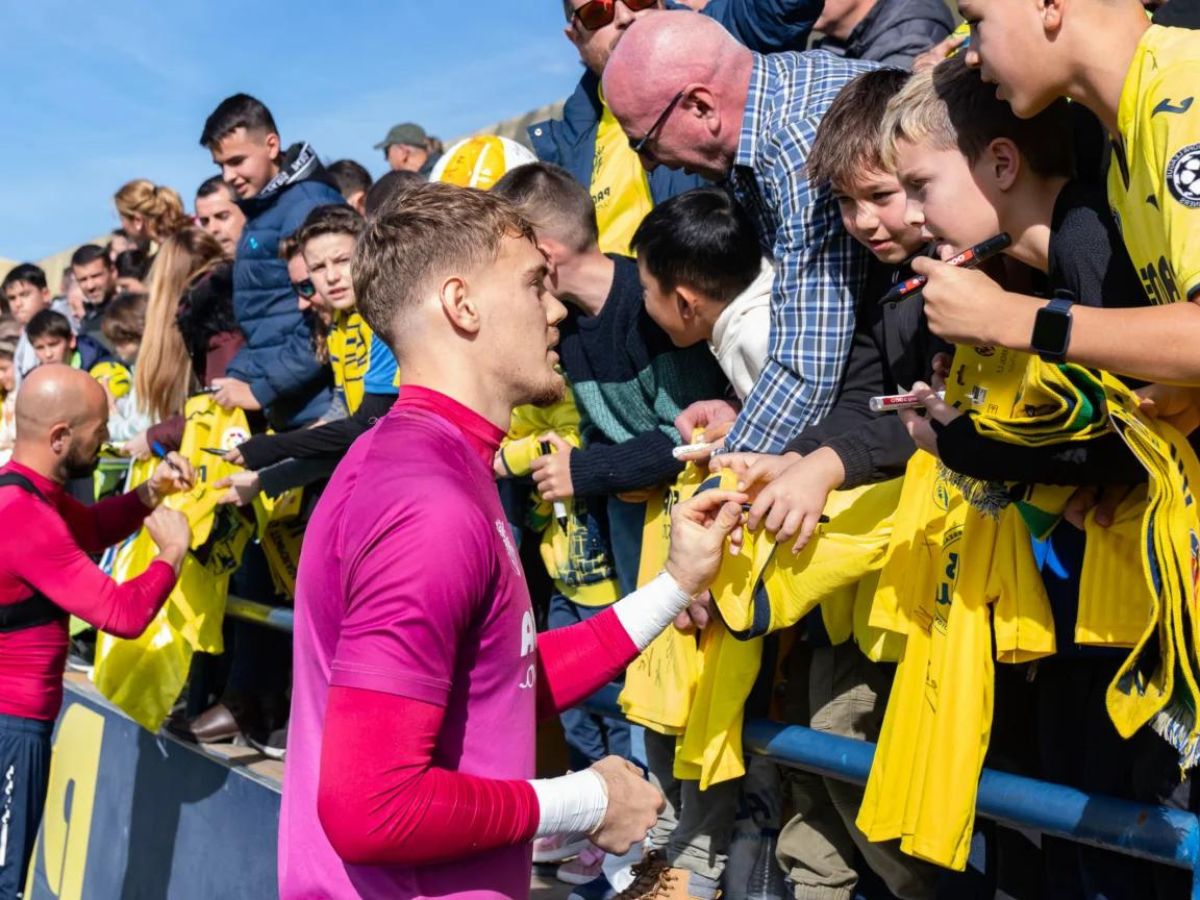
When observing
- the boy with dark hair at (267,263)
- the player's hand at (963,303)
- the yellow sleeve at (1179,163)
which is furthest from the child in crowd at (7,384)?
the yellow sleeve at (1179,163)

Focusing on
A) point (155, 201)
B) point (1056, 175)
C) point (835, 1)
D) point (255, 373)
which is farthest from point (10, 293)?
point (1056, 175)

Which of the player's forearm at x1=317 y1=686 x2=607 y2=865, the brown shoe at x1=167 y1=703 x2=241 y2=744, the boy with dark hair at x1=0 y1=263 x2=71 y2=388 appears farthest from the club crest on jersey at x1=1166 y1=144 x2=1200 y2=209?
the boy with dark hair at x1=0 y1=263 x2=71 y2=388

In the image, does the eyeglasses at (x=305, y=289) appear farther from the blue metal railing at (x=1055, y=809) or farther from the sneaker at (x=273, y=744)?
the blue metal railing at (x=1055, y=809)

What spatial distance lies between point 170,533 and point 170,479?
26.8 inches

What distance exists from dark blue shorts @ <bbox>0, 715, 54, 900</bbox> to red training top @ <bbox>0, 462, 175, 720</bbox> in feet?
0.18

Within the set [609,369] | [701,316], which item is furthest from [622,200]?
[701,316]

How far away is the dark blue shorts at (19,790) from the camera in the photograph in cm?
482

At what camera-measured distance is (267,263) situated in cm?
600

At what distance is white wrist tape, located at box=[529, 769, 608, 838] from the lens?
7.11ft

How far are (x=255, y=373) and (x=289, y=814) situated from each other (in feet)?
12.5

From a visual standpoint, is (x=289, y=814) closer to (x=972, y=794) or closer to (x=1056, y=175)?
(x=972, y=794)

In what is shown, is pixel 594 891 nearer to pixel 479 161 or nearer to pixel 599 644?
pixel 599 644

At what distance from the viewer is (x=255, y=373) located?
19.3ft

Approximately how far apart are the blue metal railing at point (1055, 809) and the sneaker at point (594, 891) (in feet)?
3.49
